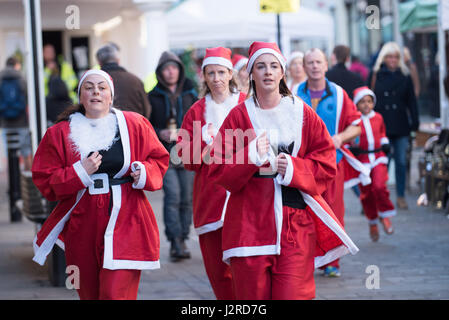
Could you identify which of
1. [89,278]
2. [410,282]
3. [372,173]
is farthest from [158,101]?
[89,278]

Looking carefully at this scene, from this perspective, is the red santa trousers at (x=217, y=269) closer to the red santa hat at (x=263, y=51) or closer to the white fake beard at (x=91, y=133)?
the white fake beard at (x=91, y=133)

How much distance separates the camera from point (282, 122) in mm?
5156

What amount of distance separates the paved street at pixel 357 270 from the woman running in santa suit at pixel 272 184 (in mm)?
2327

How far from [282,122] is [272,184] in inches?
14.0

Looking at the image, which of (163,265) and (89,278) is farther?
(163,265)

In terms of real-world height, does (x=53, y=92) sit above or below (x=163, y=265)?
above

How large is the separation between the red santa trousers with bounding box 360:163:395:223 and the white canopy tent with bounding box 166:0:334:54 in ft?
24.3

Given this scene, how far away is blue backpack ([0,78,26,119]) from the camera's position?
16.1 meters

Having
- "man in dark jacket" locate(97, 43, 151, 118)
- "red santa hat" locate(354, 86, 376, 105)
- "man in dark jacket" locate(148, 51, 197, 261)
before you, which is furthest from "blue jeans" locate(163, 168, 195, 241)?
"red santa hat" locate(354, 86, 376, 105)

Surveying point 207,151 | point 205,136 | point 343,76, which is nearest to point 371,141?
point 343,76

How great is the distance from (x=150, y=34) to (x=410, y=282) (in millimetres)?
8861

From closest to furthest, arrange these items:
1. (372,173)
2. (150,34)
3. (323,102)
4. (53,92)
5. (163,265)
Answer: (323,102), (163,265), (372,173), (53,92), (150,34)

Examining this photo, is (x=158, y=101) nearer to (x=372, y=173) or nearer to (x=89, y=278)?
(x=372, y=173)

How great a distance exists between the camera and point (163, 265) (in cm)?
909
